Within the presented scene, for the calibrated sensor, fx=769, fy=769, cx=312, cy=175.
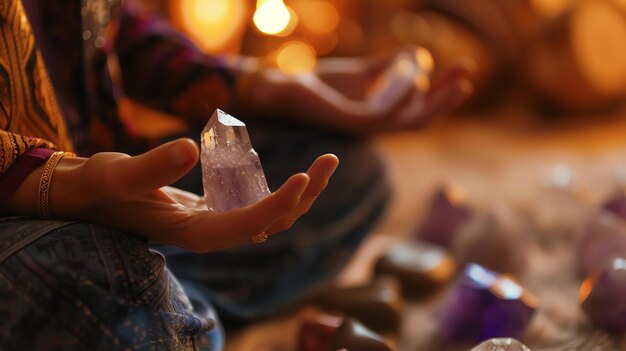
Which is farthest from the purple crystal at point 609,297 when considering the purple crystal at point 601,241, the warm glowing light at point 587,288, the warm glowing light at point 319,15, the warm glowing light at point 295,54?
the warm glowing light at point 319,15

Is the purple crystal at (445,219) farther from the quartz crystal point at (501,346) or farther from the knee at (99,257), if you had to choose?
the knee at (99,257)

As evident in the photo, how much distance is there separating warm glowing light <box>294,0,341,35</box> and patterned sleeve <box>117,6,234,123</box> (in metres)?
0.91

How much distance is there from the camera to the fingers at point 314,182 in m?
0.46

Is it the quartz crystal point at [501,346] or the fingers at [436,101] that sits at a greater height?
the fingers at [436,101]

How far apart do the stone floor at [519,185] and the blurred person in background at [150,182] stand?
0.12 m

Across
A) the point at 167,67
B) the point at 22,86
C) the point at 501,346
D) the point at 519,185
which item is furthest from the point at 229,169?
the point at 519,185

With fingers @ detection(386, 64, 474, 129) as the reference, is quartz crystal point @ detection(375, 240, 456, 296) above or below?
below

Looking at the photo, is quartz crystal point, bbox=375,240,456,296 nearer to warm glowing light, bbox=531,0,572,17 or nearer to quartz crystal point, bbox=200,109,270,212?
quartz crystal point, bbox=200,109,270,212

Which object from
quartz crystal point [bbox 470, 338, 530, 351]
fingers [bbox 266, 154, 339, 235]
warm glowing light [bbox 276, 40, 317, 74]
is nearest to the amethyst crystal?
quartz crystal point [bbox 470, 338, 530, 351]

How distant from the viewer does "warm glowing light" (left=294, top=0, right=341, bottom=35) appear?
176 centimetres

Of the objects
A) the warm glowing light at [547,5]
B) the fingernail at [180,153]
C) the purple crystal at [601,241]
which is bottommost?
the fingernail at [180,153]

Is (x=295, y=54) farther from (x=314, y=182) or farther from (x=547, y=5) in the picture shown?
(x=314, y=182)

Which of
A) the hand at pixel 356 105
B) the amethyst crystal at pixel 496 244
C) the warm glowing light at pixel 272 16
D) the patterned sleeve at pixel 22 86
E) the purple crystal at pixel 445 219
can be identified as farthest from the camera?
the warm glowing light at pixel 272 16

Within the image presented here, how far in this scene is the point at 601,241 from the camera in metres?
0.96
